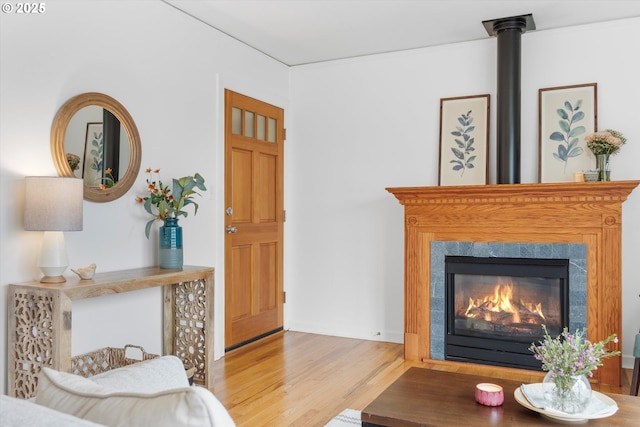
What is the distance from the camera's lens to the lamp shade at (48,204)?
2609mm

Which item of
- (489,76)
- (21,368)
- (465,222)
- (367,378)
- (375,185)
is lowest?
(367,378)

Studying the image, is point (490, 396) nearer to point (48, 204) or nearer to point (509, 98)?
point (48, 204)

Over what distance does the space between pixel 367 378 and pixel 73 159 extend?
229 centimetres

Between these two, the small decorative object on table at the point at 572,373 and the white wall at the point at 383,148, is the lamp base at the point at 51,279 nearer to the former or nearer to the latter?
the small decorative object on table at the point at 572,373

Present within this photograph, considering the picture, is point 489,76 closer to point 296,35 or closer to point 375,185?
point 375,185

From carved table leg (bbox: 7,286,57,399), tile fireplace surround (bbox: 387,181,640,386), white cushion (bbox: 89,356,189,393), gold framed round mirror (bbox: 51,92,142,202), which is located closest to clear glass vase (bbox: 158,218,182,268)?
gold framed round mirror (bbox: 51,92,142,202)

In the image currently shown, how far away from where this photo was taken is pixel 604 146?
3.75 metres

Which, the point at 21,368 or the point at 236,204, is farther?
the point at 236,204

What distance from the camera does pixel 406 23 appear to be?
13.3ft

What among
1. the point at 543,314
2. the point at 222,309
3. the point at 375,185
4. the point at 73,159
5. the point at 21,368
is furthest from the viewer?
the point at 375,185

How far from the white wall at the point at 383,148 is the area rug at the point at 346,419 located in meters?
1.72

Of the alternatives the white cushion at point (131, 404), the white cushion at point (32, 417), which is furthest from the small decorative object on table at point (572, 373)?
the white cushion at point (32, 417)

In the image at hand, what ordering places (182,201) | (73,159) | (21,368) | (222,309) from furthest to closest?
(222,309) < (182,201) < (73,159) < (21,368)

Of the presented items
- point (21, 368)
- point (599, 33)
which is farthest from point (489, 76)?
point (21, 368)
